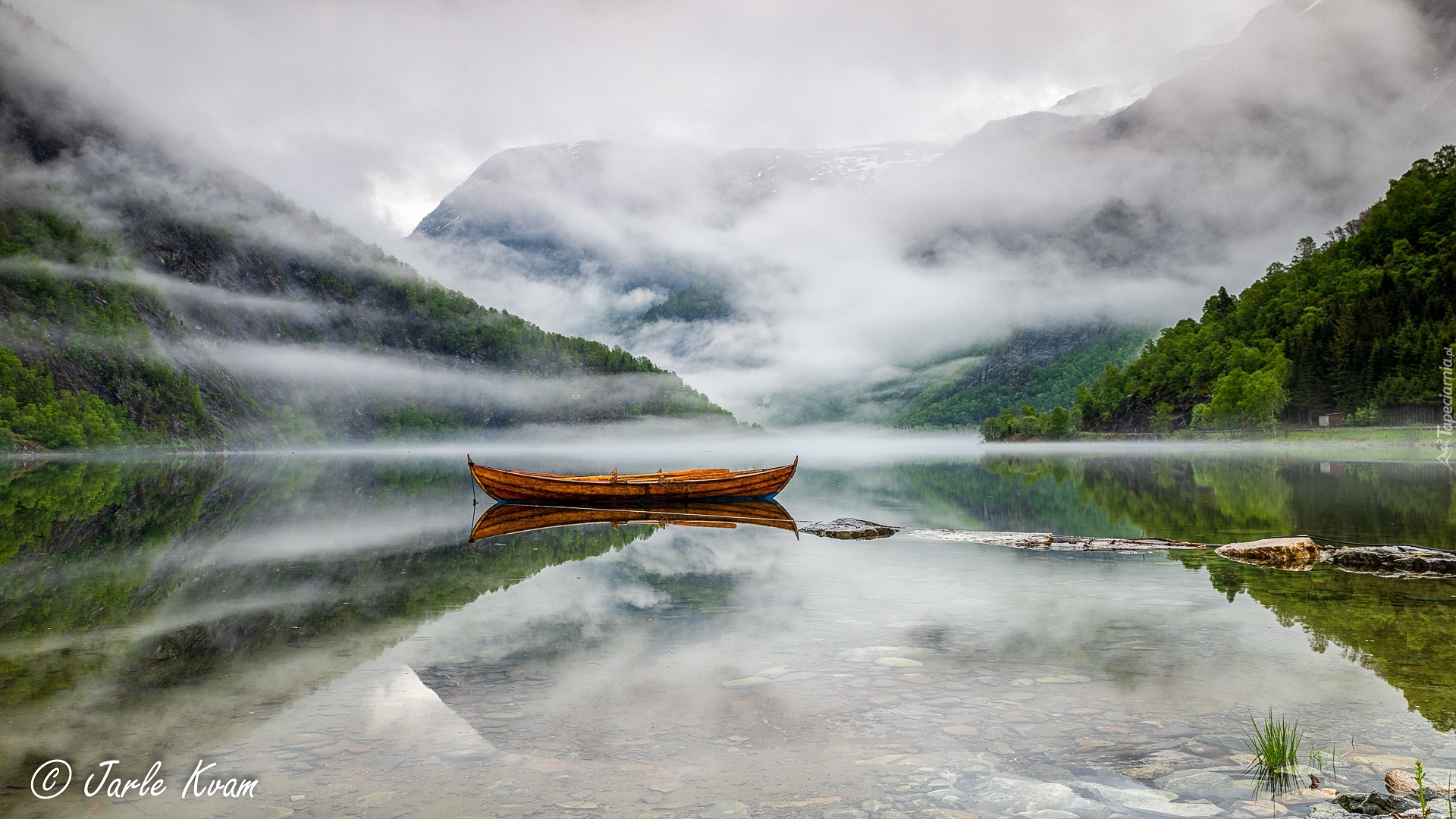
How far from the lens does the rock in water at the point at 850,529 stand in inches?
1052

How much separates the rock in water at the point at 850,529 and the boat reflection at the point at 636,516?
2.73ft

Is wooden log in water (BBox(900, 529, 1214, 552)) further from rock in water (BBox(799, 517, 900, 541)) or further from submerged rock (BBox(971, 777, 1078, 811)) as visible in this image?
submerged rock (BBox(971, 777, 1078, 811))

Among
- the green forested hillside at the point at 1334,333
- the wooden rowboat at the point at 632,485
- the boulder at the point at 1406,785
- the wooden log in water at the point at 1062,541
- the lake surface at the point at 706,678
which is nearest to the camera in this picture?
the boulder at the point at 1406,785

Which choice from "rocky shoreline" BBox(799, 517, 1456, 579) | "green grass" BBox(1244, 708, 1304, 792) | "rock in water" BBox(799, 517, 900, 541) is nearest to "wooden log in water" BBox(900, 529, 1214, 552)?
"rocky shoreline" BBox(799, 517, 1456, 579)

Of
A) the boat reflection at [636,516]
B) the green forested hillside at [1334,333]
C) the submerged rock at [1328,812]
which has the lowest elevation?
the boat reflection at [636,516]

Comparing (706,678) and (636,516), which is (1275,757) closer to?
(706,678)

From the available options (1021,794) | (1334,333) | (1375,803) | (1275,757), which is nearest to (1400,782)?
(1375,803)

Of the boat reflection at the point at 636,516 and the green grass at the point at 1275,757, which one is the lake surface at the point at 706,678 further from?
the boat reflection at the point at 636,516

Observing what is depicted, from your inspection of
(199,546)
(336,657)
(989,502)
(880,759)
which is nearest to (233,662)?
(336,657)

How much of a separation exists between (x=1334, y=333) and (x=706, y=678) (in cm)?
14801

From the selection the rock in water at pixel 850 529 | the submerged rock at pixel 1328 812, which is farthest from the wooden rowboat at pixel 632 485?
the submerged rock at pixel 1328 812

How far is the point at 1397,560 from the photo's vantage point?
58.3 ft

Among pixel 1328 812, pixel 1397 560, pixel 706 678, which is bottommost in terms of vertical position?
pixel 706 678

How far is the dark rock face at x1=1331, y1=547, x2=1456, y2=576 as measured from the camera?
56.3 ft
